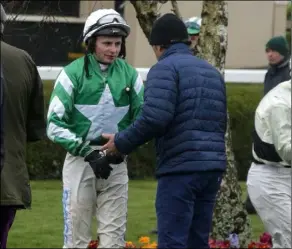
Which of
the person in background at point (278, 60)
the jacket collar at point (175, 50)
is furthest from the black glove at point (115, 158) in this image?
the person in background at point (278, 60)

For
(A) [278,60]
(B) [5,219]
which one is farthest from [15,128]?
(A) [278,60]

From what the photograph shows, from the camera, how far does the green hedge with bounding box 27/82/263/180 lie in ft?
46.8

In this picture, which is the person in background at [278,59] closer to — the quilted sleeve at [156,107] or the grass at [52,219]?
the grass at [52,219]

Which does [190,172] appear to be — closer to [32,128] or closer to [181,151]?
[181,151]

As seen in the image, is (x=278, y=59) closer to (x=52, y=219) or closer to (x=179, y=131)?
(x=52, y=219)

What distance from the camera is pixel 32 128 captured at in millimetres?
6211

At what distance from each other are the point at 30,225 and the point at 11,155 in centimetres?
541

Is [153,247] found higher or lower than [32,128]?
lower

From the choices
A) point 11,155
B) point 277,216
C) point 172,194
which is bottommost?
point 277,216

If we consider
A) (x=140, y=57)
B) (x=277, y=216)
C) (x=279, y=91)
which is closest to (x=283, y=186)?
(x=277, y=216)

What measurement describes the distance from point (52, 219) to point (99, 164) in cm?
461

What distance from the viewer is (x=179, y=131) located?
22.8ft

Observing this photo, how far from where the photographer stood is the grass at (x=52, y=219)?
1037cm

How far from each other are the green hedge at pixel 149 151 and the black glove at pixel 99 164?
23.0ft
